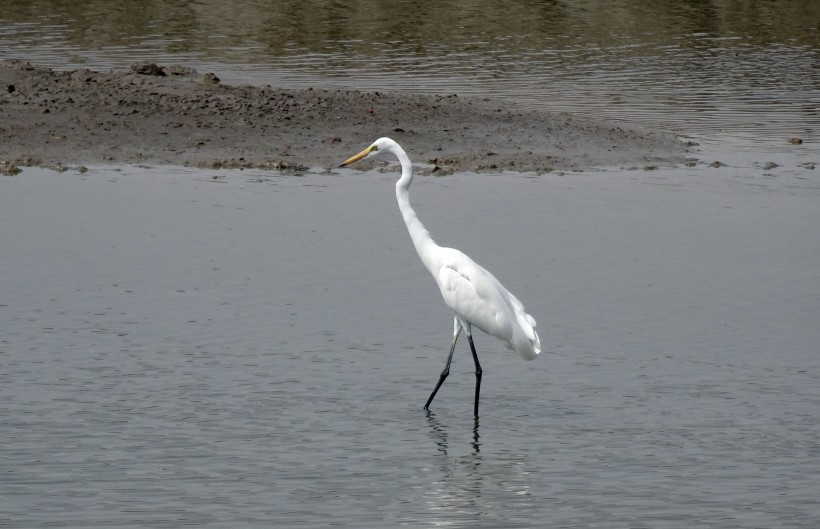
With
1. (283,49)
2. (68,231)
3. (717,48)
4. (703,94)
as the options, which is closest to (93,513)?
(68,231)

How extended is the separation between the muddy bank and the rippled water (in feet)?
5.46

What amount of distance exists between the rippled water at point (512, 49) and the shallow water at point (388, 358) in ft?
17.7

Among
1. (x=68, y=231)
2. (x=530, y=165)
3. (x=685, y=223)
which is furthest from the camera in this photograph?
(x=530, y=165)

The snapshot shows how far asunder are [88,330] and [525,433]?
11.0 feet

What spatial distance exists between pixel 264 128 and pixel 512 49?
945cm

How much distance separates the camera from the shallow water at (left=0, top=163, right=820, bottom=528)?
7.02 m

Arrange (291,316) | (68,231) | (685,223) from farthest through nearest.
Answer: (685,223) → (68,231) → (291,316)

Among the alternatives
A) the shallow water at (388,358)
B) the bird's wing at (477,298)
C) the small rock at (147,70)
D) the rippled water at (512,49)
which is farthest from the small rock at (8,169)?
the bird's wing at (477,298)

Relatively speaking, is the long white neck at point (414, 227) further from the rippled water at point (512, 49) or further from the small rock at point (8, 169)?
the rippled water at point (512, 49)

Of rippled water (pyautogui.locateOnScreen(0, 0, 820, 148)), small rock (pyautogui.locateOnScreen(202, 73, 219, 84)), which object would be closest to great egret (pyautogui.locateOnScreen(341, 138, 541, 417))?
rippled water (pyautogui.locateOnScreen(0, 0, 820, 148))

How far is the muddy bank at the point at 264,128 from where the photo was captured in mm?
15867

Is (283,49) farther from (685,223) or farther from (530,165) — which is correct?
(685,223)

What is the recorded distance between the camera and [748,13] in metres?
32.0

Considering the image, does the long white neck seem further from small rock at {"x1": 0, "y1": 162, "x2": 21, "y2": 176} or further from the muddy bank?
small rock at {"x1": 0, "y1": 162, "x2": 21, "y2": 176}
